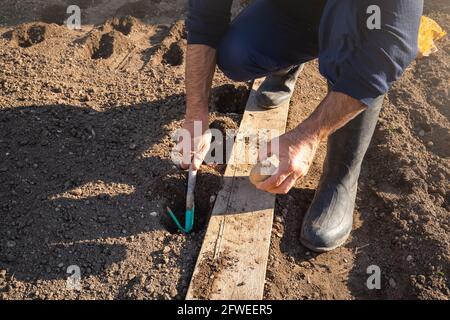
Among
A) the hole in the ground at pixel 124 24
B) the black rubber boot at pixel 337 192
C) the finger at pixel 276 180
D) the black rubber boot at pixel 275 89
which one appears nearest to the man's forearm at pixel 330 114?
the finger at pixel 276 180

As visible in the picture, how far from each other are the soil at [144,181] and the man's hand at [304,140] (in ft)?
1.98

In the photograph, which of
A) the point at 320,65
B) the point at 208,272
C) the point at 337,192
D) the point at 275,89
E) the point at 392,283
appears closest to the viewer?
the point at 320,65

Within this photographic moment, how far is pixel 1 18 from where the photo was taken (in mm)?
3598

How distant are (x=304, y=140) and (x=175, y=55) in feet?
5.95

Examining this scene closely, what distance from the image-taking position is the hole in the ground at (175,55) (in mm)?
3330

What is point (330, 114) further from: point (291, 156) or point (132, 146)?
point (132, 146)

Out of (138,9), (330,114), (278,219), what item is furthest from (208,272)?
(138,9)

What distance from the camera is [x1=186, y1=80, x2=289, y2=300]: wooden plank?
6.73 ft

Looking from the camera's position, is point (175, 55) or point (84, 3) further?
point (84, 3)

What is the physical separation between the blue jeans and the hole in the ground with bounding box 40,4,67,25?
5.80 feet

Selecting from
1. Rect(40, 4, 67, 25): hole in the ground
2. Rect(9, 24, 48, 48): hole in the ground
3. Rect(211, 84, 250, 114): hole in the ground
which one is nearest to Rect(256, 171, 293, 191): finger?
Rect(211, 84, 250, 114): hole in the ground

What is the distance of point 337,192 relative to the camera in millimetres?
2344

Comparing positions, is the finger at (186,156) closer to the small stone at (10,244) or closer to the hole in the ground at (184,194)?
the hole in the ground at (184,194)

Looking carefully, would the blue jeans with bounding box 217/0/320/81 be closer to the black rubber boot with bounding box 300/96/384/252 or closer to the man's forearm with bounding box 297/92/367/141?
the black rubber boot with bounding box 300/96/384/252
